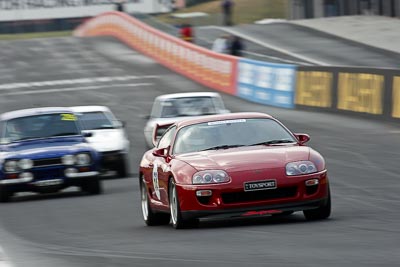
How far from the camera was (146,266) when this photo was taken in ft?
28.3

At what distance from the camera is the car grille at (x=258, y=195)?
10992mm

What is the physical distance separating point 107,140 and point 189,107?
150 inches

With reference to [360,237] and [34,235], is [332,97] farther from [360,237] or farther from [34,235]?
[360,237]

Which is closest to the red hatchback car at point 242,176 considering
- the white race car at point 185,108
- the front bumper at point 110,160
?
the front bumper at point 110,160

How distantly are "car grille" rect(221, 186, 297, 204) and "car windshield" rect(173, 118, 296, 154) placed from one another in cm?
85

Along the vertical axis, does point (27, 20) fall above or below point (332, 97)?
below

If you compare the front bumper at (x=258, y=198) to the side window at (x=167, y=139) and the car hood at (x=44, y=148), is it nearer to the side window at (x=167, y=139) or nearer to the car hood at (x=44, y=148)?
the side window at (x=167, y=139)

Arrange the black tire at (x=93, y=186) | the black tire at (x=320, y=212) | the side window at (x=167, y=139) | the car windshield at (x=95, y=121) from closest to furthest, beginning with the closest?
1. the black tire at (x=320, y=212)
2. the side window at (x=167, y=139)
3. the black tire at (x=93, y=186)
4. the car windshield at (x=95, y=121)

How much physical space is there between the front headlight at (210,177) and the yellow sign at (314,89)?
19259 mm

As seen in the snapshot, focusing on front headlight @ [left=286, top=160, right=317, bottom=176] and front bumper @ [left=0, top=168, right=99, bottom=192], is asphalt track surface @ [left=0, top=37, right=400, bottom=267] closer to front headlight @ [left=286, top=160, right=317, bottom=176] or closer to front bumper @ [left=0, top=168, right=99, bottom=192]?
front bumper @ [left=0, top=168, right=99, bottom=192]

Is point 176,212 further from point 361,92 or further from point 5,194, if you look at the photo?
point 361,92

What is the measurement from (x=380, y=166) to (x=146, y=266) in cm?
1032

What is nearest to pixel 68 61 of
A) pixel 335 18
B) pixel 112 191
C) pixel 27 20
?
pixel 335 18

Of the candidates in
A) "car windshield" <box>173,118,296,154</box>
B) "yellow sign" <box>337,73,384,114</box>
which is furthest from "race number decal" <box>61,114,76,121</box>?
"yellow sign" <box>337,73,384,114</box>
